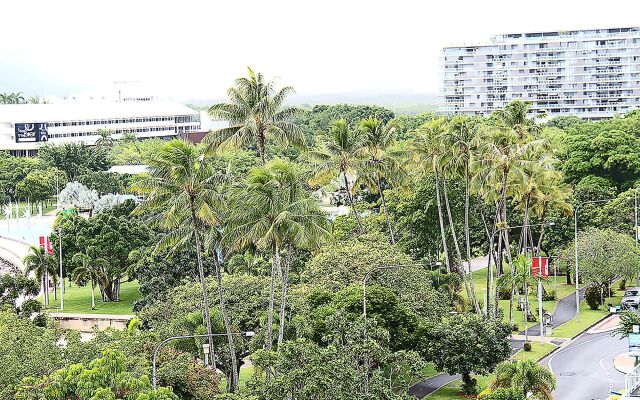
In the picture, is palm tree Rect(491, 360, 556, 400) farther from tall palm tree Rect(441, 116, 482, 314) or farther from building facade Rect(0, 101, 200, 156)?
building facade Rect(0, 101, 200, 156)

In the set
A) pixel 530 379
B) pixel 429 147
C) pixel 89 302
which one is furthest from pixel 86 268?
pixel 530 379

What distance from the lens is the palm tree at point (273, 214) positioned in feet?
159

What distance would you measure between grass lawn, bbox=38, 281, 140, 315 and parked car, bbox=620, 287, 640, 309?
3718 centimetres

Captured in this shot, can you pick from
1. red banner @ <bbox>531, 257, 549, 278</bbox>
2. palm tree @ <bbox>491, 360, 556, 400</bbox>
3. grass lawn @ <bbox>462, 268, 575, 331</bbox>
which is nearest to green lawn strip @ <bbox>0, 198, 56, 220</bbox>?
grass lawn @ <bbox>462, 268, 575, 331</bbox>

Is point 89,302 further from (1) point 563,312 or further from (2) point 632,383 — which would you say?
(2) point 632,383

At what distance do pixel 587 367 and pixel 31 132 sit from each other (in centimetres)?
14011

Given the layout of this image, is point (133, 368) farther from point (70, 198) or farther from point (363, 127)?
point (70, 198)

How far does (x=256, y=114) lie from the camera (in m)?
56.3

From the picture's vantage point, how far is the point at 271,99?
186 ft

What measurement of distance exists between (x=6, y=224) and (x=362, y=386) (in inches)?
3547

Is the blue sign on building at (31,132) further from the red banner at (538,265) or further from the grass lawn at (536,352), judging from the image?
the grass lawn at (536,352)

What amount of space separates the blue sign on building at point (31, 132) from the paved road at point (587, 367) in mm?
132829

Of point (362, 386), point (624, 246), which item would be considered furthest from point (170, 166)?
point (624, 246)

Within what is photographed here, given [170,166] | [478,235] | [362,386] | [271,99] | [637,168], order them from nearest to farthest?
1. [362,386]
2. [170,166]
3. [271,99]
4. [478,235]
5. [637,168]
